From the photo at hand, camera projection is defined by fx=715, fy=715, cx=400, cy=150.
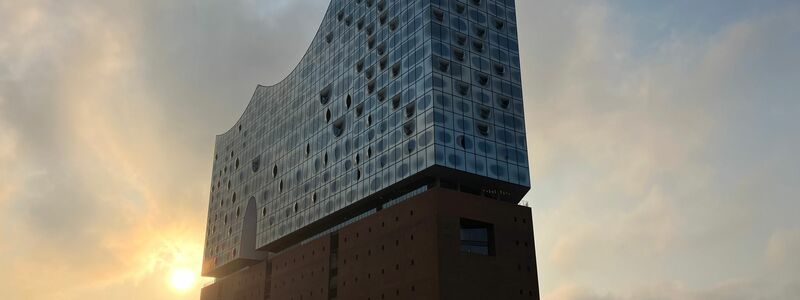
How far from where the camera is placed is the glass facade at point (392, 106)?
53406mm

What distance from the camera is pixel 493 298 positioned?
49.1 metres

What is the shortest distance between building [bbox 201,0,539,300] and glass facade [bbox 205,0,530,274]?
114 millimetres

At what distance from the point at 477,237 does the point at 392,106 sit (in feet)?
41.5

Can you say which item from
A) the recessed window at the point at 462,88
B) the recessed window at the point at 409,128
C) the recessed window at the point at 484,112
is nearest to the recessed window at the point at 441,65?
the recessed window at the point at 462,88

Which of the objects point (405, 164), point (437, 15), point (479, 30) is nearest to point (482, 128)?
point (405, 164)

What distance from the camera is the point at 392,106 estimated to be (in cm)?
5697

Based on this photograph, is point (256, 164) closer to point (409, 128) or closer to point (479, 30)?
point (409, 128)

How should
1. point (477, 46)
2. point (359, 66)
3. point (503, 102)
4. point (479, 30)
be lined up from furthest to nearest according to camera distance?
point (359, 66), point (479, 30), point (477, 46), point (503, 102)

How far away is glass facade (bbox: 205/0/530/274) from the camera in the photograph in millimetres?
53406

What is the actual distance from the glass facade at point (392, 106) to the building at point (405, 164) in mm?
114

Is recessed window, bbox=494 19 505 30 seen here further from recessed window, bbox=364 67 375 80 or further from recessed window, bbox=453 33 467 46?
recessed window, bbox=364 67 375 80

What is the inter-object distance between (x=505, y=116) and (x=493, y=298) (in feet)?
48.7

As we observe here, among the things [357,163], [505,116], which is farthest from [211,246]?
[505,116]

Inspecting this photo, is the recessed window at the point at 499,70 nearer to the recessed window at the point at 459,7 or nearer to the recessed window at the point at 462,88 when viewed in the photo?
the recessed window at the point at 462,88
